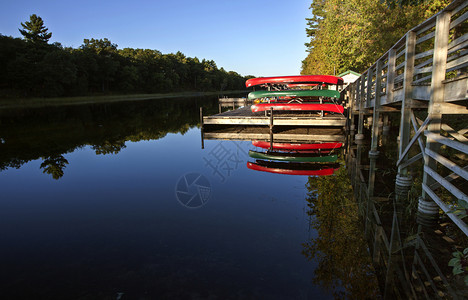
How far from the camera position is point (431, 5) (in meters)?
11.8

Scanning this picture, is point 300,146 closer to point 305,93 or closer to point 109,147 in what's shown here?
point 305,93

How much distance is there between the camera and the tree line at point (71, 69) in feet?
143

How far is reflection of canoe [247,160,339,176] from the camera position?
27.2 feet

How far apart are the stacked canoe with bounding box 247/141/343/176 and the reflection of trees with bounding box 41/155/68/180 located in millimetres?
5840

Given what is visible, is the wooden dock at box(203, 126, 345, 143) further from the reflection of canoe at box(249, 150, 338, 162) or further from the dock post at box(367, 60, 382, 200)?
the dock post at box(367, 60, 382, 200)

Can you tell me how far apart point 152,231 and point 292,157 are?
6443 mm

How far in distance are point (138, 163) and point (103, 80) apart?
59.4m

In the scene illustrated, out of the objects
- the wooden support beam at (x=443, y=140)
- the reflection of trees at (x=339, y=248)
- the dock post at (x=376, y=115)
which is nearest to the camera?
the reflection of trees at (x=339, y=248)

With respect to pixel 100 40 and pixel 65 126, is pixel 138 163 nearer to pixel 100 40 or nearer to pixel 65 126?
pixel 65 126

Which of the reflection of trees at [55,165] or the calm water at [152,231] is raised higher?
the reflection of trees at [55,165]

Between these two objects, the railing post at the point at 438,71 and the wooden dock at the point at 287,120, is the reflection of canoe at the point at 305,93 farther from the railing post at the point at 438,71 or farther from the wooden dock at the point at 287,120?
the railing post at the point at 438,71

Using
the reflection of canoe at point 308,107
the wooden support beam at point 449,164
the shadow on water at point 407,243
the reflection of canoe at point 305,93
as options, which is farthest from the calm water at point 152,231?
the reflection of canoe at point 305,93

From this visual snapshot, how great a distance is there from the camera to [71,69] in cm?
4847

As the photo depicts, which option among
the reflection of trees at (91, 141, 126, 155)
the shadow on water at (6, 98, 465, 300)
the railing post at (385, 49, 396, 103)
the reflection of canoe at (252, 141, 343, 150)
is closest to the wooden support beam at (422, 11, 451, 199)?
→ the shadow on water at (6, 98, 465, 300)
